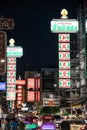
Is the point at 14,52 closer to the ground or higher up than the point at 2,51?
closer to the ground

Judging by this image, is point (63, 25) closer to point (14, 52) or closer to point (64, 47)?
point (64, 47)

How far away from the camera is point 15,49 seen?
67625mm

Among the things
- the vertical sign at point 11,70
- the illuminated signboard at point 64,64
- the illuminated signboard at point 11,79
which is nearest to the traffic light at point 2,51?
the illuminated signboard at point 64,64

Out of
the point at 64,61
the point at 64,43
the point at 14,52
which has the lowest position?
the point at 14,52

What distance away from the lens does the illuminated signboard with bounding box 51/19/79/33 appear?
147 ft

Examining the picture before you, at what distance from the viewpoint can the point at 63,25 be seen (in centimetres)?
4481

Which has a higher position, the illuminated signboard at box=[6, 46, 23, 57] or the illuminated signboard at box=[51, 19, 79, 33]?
the illuminated signboard at box=[51, 19, 79, 33]

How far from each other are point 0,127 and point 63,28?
43.6 ft

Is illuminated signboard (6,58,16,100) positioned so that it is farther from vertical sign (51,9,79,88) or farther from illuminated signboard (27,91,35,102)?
vertical sign (51,9,79,88)

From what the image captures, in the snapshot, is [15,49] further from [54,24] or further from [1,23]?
[1,23]

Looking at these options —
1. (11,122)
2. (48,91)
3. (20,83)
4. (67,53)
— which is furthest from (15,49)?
(20,83)

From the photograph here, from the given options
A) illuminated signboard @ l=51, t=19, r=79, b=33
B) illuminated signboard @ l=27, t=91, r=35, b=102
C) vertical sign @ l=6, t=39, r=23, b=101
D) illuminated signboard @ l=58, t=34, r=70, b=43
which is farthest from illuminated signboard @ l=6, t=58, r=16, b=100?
illuminated signboard @ l=51, t=19, r=79, b=33

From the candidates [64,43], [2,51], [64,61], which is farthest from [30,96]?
[2,51]

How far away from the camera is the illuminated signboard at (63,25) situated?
44.8 meters
